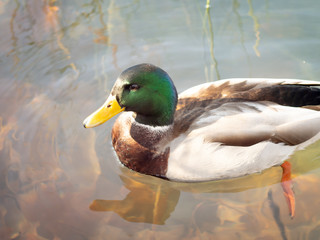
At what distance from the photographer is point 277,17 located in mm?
5535

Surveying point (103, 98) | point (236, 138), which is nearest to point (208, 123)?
point (236, 138)

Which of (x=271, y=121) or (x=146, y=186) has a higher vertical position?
(x=271, y=121)

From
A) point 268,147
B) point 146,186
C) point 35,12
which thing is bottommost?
Result: point 146,186

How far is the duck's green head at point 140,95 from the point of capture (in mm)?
3168

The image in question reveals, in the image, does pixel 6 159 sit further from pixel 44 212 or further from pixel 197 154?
pixel 197 154

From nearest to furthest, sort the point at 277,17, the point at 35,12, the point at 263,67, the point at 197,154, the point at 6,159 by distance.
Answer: the point at 197,154 → the point at 6,159 → the point at 263,67 → the point at 277,17 → the point at 35,12

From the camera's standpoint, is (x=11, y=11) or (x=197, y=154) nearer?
(x=197, y=154)

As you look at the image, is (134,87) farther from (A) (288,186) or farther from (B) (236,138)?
(A) (288,186)

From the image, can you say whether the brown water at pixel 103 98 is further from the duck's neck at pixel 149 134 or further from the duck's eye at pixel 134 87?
the duck's eye at pixel 134 87

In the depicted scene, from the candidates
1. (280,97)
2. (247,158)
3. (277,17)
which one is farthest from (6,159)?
(277,17)

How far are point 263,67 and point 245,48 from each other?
0.41 m

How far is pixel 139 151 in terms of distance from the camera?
3520 mm

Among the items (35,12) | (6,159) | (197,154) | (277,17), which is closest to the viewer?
(197,154)

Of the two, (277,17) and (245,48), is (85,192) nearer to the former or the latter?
(245,48)
